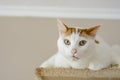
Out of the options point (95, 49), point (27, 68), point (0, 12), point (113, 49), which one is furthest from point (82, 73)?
point (0, 12)

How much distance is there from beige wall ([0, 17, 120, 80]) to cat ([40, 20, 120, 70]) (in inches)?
17.8

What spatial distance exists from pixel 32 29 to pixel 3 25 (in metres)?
0.19

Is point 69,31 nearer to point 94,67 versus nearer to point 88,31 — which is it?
point 88,31

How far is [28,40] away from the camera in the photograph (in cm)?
171

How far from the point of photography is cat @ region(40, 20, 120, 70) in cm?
115

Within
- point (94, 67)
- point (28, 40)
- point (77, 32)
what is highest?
point (28, 40)

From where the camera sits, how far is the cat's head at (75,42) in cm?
114

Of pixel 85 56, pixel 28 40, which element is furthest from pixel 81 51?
pixel 28 40

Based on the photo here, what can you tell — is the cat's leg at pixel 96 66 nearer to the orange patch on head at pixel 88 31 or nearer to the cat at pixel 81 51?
the cat at pixel 81 51

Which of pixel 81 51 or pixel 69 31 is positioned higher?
pixel 69 31

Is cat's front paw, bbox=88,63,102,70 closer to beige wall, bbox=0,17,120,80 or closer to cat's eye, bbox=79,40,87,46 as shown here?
cat's eye, bbox=79,40,87,46

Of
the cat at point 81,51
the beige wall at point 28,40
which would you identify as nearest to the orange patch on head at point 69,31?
the cat at point 81,51

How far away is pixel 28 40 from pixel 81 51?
641 mm

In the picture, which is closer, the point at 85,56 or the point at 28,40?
the point at 85,56
